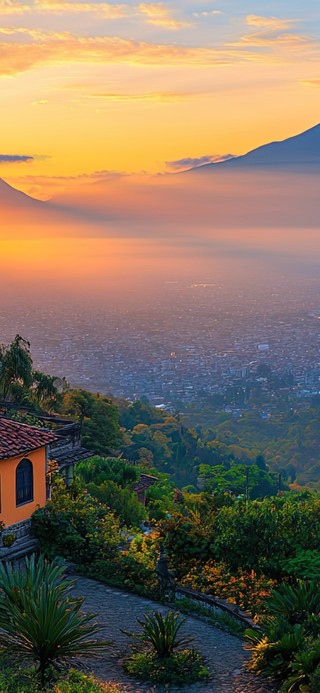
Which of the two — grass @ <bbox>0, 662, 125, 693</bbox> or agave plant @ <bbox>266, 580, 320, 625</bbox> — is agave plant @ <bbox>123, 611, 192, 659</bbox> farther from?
agave plant @ <bbox>266, 580, 320, 625</bbox>

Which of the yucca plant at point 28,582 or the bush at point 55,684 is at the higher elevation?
the yucca plant at point 28,582

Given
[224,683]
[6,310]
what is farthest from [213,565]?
[6,310]

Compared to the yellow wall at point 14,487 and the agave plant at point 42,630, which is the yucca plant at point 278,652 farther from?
the yellow wall at point 14,487

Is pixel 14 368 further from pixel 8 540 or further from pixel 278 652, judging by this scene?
pixel 278 652

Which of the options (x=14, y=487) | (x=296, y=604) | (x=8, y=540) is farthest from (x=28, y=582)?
(x=14, y=487)

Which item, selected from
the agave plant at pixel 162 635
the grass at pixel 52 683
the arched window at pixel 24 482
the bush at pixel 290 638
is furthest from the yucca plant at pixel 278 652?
the arched window at pixel 24 482

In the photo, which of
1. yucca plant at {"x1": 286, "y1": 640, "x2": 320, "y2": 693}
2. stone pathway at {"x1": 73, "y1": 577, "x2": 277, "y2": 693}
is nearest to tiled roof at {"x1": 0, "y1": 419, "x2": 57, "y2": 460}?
stone pathway at {"x1": 73, "y1": 577, "x2": 277, "y2": 693}
